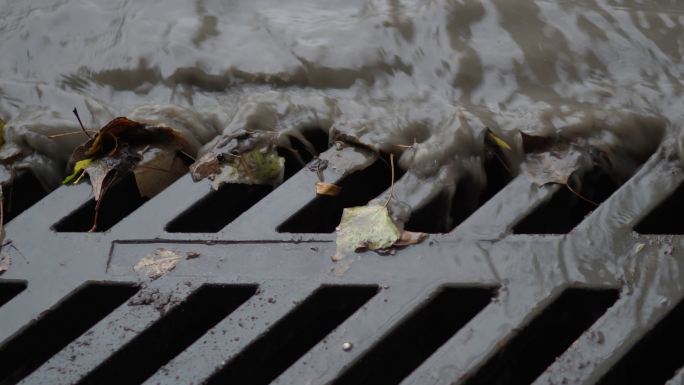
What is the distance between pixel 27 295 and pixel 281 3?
46.3 inches

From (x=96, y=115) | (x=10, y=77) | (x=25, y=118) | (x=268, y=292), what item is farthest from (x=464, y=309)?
(x=10, y=77)

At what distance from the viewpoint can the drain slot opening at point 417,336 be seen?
5.13 feet

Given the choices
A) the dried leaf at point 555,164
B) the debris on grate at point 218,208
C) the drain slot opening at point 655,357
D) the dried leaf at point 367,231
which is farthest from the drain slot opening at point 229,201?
the drain slot opening at point 655,357

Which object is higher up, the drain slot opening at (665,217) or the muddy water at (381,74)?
the muddy water at (381,74)

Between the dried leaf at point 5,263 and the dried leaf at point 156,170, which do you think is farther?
the dried leaf at point 156,170

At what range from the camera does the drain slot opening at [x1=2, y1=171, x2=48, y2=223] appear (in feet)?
6.75

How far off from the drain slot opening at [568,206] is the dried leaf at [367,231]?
269 mm

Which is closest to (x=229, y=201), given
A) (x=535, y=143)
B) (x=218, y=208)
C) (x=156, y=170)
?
(x=218, y=208)

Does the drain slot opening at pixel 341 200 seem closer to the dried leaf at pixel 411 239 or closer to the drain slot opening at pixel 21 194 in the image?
the dried leaf at pixel 411 239

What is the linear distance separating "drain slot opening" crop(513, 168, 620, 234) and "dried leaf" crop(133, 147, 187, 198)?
861mm

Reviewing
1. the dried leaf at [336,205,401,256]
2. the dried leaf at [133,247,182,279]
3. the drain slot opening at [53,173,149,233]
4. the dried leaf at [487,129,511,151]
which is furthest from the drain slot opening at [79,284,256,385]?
the dried leaf at [487,129,511,151]

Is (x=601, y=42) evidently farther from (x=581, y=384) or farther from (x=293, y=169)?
(x=581, y=384)

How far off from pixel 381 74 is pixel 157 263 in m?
0.78

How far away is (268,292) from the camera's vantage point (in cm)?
168
